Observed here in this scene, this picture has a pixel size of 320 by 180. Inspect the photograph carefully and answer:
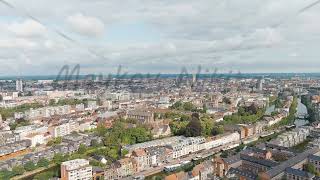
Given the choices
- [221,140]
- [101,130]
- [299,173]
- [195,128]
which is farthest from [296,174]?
[101,130]

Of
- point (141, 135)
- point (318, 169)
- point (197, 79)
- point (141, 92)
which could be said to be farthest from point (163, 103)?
point (197, 79)

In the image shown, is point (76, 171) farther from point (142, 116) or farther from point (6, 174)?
point (142, 116)

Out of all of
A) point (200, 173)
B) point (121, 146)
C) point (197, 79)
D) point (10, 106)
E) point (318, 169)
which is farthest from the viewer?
point (197, 79)

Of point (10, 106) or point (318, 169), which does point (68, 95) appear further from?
point (318, 169)

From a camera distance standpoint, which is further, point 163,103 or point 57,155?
point 163,103

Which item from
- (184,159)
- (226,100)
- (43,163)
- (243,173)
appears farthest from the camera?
(226,100)

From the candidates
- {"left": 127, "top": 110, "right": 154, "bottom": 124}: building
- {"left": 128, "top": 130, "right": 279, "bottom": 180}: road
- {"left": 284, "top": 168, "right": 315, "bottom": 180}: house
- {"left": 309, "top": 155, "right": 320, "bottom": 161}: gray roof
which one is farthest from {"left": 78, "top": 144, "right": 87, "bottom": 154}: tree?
{"left": 309, "top": 155, "right": 320, "bottom": 161}: gray roof
